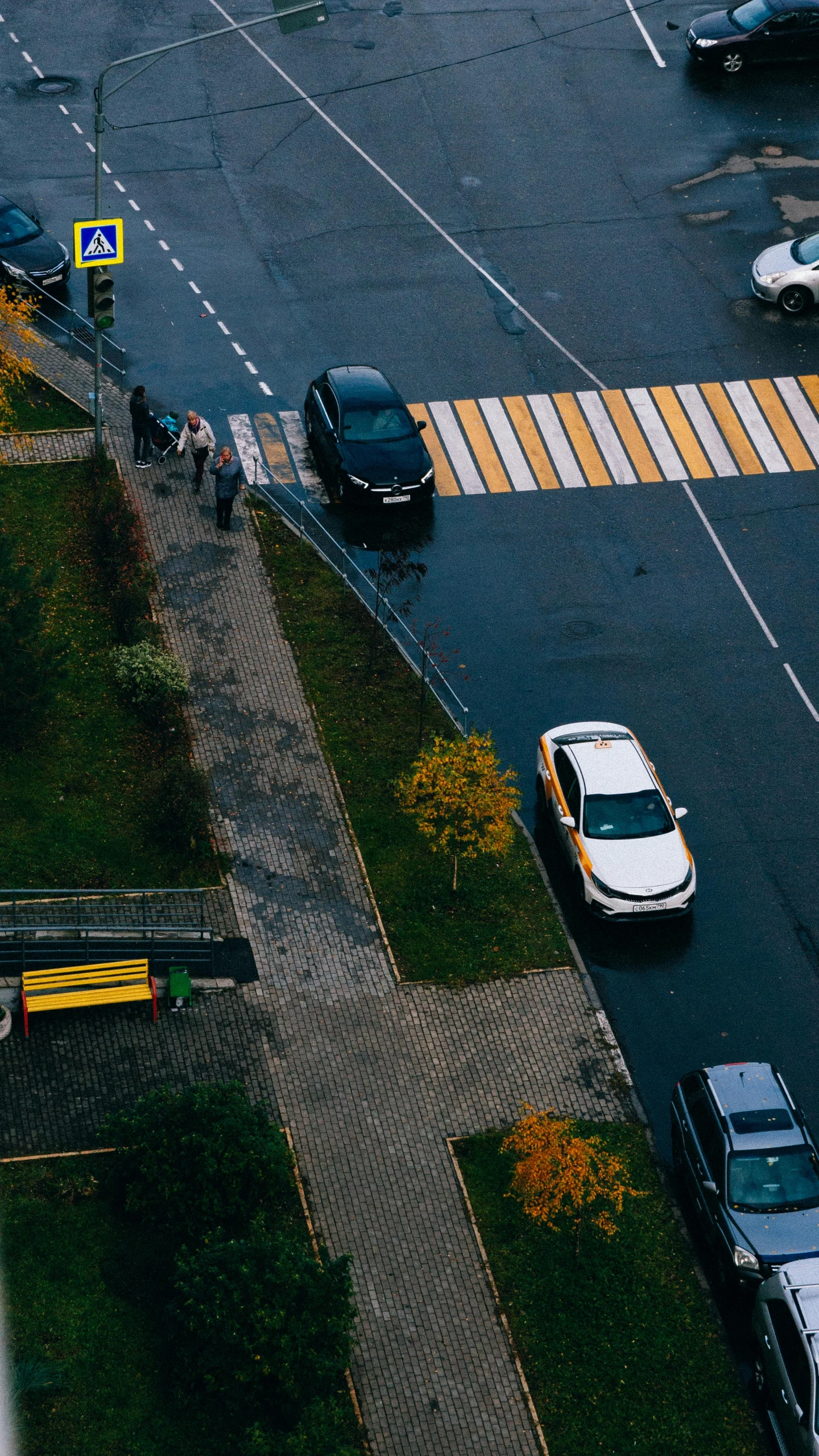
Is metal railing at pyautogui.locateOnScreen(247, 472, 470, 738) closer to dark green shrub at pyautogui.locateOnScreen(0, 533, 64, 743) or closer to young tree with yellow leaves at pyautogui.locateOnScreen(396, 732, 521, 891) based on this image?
young tree with yellow leaves at pyautogui.locateOnScreen(396, 732, 521, 891)

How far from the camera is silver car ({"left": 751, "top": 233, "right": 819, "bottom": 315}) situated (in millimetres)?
38781

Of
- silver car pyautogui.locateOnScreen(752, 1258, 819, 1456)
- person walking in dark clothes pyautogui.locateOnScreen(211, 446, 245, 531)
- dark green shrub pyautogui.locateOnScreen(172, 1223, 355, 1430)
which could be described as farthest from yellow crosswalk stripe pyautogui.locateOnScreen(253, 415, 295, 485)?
silver car pyautogui.locateOnScreen(752, 1258, 819, 1456)

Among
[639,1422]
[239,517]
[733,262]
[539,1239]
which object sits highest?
[733,262]

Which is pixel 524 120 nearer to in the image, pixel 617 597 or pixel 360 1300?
pixel 617 597

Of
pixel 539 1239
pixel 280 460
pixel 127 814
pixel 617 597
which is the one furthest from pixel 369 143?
pixel 539 1239

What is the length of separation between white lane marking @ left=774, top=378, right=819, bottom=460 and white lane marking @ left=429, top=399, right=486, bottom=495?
6.91m

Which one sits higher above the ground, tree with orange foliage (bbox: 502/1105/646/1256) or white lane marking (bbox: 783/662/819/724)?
white lane marking (bbox: 783/662/819/724)

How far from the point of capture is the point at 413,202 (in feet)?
139

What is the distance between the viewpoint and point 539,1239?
22.6 metres

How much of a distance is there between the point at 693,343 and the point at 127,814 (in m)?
18.0

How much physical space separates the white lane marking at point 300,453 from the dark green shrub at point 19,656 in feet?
25.9

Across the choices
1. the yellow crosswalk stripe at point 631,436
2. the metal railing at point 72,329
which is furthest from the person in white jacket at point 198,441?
the yellow crosswalk stripe at point 631,436

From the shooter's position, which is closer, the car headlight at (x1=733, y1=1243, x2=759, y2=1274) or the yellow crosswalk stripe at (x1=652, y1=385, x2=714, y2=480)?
the car headlight at (x1=733, y1=1243, x2=759, y2=1274)

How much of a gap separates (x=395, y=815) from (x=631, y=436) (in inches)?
464
